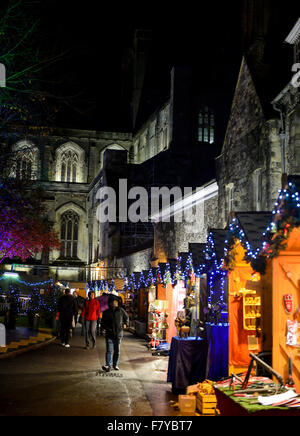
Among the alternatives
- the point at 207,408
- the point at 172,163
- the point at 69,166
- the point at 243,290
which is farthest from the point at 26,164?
the point at 69,166

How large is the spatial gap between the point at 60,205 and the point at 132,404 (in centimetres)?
4305

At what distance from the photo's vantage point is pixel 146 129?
4372 cm

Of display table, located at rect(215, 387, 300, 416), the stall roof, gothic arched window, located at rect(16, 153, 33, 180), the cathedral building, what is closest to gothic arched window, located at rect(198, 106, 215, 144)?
the cathedral building

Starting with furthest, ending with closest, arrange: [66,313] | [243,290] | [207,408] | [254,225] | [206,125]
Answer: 1. [206,125]
2. [66,313]
3. [243,290]
4. [254,225]
5. [207,408]

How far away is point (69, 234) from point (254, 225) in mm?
42243

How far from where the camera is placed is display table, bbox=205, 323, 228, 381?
27.9 feet

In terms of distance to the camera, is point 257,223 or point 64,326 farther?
point 64,326

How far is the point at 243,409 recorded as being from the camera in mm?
5234

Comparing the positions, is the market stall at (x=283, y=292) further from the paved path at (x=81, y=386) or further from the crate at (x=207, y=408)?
the paved path at (x=81, y=386)

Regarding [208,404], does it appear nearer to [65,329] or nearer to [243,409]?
[243,409]

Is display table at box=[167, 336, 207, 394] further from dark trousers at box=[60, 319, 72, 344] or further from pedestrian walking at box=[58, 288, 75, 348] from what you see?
dark trousers at box=[60, 319, 72, 344]
